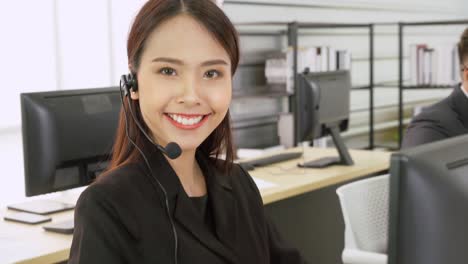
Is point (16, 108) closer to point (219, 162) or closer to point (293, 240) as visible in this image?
point (293, 240)

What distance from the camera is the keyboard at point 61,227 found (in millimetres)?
2131

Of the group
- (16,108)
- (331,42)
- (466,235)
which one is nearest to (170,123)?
(466,235)

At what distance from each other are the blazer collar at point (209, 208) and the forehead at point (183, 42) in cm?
21

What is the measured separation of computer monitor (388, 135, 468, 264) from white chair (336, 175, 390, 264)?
4.51ft

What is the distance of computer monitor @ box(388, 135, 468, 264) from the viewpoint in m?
0.74

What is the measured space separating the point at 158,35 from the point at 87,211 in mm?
390

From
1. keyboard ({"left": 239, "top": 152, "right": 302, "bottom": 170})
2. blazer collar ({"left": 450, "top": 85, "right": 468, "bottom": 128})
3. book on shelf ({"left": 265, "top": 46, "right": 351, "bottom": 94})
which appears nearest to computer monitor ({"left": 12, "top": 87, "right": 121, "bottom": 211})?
keyboard ({"left": 239, "top": 152, "right": 302, "bottom": 170})

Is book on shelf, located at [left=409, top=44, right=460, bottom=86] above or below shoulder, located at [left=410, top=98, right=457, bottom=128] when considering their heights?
above

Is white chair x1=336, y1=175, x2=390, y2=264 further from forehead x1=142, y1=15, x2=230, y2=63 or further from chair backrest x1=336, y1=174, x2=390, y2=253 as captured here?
forehead x1=142, y1=15, x2=230, y2=63

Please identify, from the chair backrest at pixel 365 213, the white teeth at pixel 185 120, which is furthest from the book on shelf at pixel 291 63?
the white teeth at pixel 185 120

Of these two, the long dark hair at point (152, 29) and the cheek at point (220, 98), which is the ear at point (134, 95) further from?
the cheek at point (220, 98)

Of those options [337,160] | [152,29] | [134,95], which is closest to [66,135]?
[134,95]

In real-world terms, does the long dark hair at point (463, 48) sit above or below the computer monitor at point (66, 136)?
above

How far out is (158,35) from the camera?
4.49 ft
